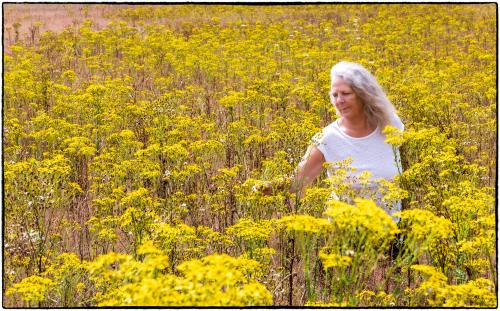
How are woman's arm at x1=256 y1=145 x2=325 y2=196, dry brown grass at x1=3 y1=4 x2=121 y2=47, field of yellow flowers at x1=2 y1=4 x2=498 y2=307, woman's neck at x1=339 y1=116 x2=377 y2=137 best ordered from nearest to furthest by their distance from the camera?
field of yellow flowers at x1=2 y1=4 x2=498 y2=307
woman's arm at x1=256 y1=145 x2=325 y2=196
woman's neck at x1=339 y1=116 x2=377 y2=137
dry brown grass at x1=3 y1=4 x2=121 y2=47

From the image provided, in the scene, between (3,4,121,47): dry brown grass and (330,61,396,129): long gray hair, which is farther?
(3,4,121,47): dry brown grass

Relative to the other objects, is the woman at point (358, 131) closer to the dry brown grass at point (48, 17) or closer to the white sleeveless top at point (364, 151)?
the white sleeveless top at point (364, 151)

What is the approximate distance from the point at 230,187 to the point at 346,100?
4.80ft

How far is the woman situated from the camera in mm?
4930

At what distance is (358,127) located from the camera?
5059 mm

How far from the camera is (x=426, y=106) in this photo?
272 inches

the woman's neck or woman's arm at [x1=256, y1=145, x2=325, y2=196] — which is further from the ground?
the woman's neck

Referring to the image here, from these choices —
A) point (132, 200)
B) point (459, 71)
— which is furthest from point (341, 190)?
point (459, 71)

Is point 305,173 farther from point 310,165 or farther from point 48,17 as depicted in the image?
point 48,17

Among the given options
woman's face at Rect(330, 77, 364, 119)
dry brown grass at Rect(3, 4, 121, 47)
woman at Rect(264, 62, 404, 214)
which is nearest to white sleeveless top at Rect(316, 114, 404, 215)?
woman at Rect(264, 62, 404, 214)

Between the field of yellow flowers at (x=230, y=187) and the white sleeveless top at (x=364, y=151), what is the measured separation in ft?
0.63

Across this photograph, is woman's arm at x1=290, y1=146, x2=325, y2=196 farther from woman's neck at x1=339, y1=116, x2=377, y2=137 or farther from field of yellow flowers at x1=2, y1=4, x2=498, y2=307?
woman's neck at x1=339, y1=116, x2=377, y2=137

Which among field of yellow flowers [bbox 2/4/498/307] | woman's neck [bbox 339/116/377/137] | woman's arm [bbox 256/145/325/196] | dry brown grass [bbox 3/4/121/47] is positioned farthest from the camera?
dry brown grass [bbox 3/4/121/47]

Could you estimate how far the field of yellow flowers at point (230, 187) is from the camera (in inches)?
122
